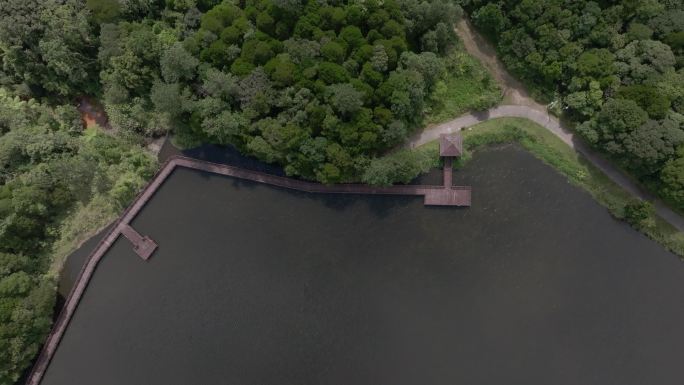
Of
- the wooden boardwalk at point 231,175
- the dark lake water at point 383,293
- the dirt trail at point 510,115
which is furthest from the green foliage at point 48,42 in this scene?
the dirt trail at point 510,115

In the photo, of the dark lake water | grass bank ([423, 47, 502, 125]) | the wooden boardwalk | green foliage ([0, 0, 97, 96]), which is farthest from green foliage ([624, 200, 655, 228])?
green foliage ([0, 0, 97, 96])

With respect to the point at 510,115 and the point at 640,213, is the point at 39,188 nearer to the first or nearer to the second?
the point at 510,115

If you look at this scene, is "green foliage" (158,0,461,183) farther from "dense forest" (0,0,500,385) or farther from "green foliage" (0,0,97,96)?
"green foliage" (0,0,97,96)

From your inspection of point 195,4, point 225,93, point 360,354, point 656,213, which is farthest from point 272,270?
point 656,213

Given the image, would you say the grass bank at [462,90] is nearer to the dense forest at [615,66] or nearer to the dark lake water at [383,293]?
the dense forest at [615,66]

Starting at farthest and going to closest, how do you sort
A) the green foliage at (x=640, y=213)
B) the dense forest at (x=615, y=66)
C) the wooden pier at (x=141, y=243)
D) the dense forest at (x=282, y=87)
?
the wooden pier at (x=141, y=243) → the green foliage at (x=640, y=213) → the dense forest at (x=282, y=87) → the dense forest at (x=615, y=66)

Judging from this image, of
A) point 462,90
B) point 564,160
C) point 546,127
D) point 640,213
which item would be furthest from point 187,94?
point 640,213

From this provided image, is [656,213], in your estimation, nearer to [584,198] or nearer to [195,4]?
[584,198]
